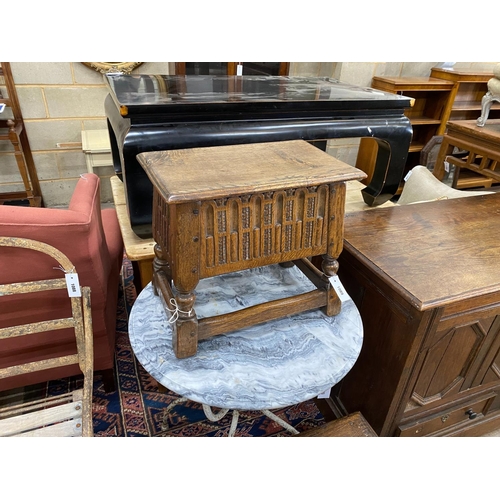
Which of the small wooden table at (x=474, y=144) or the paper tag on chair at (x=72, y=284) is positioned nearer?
the paper tag on chair at (x=72, y=284)

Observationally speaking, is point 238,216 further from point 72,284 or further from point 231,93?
point 231,93

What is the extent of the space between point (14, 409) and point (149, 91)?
3.46 feet

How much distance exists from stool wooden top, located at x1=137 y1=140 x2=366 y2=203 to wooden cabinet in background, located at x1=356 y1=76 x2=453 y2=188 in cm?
209

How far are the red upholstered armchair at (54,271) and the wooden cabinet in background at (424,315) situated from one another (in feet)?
2.49

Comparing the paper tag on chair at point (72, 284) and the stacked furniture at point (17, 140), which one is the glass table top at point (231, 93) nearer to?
the paper tag on chair at point (72, 284)

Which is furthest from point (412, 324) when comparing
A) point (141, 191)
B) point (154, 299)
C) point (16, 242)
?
point (16, 242)

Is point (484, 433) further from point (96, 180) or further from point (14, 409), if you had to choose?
point (96, 180)

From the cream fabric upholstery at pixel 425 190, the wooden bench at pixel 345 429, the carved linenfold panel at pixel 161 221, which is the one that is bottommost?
the wooden bench at pixel 345 429

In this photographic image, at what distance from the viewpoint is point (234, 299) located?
1.02 meters

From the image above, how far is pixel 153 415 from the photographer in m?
1.41

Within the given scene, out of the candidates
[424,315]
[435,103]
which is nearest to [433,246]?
[424,315]

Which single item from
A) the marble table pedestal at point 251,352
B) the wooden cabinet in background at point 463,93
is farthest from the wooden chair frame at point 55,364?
the wooden cabinet in background at point 463,93

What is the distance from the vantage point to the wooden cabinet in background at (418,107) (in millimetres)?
2832

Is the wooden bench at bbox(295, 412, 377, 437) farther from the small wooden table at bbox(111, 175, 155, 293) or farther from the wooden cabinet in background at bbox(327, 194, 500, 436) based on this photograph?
the small wooden table at bbox(111, 175, 155, 293)
